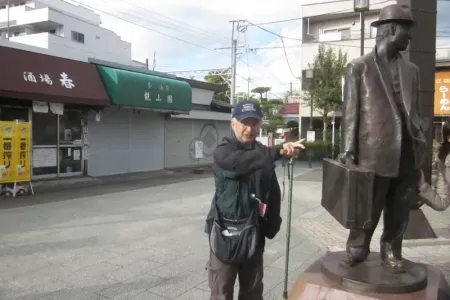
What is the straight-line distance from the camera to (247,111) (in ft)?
9.00

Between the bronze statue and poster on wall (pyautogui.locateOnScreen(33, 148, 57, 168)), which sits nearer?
the bronze statue

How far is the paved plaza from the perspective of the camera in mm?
4383

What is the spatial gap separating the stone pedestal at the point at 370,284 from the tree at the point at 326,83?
796 inches

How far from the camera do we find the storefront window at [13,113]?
1091cm

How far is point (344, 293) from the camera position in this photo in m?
3.07

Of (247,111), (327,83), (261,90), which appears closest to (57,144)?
(247,111)

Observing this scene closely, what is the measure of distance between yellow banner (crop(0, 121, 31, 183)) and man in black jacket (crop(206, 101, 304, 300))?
8.33 m

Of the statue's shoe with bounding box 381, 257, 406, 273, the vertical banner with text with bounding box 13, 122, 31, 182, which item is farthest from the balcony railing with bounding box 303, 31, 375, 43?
the statue's shoe with bounding box 381, 257, 406, 273

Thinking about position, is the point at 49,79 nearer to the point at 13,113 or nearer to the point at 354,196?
the point at 13,113

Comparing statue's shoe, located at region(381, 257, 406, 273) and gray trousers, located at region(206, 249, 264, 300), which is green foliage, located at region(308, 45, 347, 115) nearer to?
statue's shoe, located at region(381, 257, 406, 273)

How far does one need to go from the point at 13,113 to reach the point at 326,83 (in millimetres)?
16910

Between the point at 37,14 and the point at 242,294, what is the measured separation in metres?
42.0

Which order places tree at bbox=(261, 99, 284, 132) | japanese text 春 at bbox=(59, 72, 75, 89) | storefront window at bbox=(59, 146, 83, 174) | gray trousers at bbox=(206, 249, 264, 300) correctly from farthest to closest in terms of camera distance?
tree at bbox=(261, 99, 284, 132)
storefront window at bbox=(59, 146, 83, 174)
japanese text 春 at bbox=(59, 72, 75, 89)
gray trousers at bbox=(206, 249, 264, 300)

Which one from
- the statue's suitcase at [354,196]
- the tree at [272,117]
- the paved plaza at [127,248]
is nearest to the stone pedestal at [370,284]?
the statue's suitcase at [354,196]
